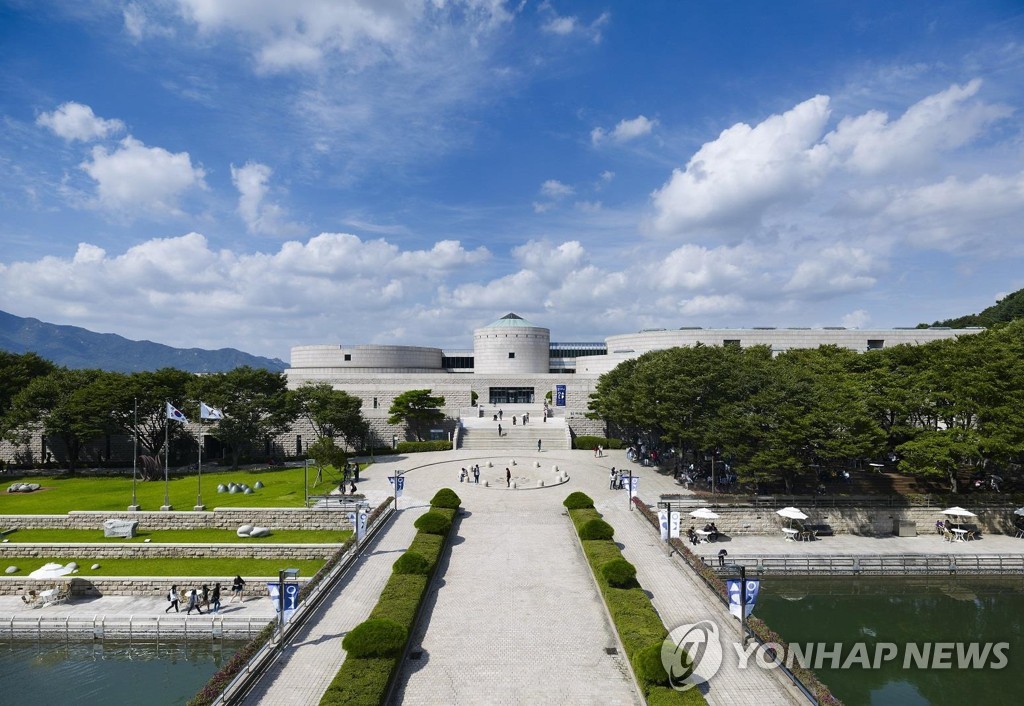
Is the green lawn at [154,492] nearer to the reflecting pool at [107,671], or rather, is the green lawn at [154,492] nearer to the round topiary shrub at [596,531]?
the reflecting pool at [107,671]

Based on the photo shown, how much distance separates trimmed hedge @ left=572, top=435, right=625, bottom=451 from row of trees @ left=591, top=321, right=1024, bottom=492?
1244 cm

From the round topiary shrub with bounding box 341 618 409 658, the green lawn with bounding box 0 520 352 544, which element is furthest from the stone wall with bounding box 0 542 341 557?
the round topiary shrub with bounding box 341 618 409 658

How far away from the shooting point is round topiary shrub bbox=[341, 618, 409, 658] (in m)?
14.3

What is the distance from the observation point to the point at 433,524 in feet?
82.2

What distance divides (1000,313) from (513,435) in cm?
10675

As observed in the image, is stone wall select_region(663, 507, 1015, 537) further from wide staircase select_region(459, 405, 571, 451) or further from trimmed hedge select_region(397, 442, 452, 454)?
trimmed hedge select_region(397, 442, 452, 454)

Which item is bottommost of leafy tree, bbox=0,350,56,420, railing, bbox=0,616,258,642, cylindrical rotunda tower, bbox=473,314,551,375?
railing, bbox=0,616,258,642

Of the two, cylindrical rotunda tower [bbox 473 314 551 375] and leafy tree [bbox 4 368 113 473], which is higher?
cylindrical rotunda tower [bbox 473 314 551 375]

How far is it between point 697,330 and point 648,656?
2512 inches

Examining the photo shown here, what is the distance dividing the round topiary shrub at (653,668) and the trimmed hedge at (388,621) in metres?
6.25

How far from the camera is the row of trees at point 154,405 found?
44656 millimetres

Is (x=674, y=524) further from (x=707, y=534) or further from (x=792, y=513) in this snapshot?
(x=792, y=513)

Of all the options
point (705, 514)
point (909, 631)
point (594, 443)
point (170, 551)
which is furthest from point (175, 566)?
point (594, 443)

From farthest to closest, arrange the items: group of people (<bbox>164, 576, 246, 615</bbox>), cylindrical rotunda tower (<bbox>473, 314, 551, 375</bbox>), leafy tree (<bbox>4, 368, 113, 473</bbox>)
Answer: cylindrical rotunda tower (<bbox>473, 314, 551, 375</bbox>) < leafy tree (<bbox>4, 368, 113, 473</bbox>) < group of people (<bbox>164, 576, 246, 615</bbox>)
